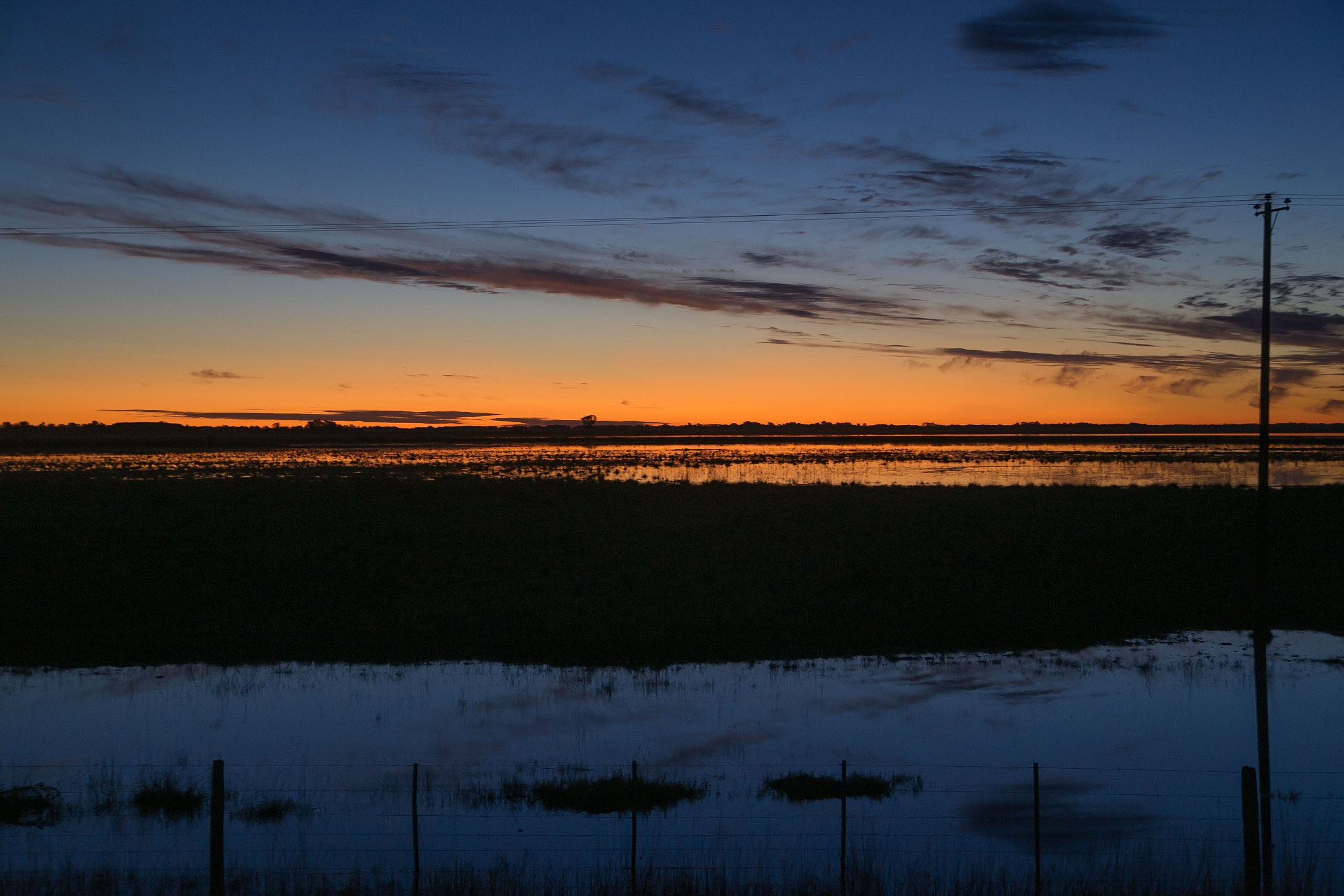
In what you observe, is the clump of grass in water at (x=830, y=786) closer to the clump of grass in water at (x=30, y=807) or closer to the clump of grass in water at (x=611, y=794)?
the clump of grass in water at (x=611, y=794)

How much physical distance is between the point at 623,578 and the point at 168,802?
14874 mm

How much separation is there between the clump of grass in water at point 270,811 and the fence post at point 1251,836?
957cm

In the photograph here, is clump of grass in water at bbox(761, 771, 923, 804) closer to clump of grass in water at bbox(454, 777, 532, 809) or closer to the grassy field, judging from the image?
clump of grass in water at bbox(454, 777, 532, 809)

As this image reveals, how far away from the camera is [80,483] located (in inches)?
1871

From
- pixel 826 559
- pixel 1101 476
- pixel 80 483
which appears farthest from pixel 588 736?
pixel 1101 476

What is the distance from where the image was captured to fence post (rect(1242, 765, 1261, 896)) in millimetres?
7598

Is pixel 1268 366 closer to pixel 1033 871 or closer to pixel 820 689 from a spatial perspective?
pixel 820 689

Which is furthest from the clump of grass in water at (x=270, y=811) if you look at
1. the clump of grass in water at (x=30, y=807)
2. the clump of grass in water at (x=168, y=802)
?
the clump of grass in water at (x=30, y=807)

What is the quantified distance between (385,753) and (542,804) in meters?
3.05

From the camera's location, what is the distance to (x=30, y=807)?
10.3 metres

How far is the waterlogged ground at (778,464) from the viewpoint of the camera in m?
56.6

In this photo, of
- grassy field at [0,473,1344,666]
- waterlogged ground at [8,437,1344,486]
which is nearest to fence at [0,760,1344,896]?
grassy field at [0,473,1344,666]

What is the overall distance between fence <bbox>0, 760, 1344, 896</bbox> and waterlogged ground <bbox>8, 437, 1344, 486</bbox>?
39.9m

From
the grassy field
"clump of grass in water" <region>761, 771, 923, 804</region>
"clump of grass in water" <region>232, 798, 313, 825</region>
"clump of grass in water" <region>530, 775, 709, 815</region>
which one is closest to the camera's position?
"clump of grass in water" <region>232, 798, 313, 825</region>
